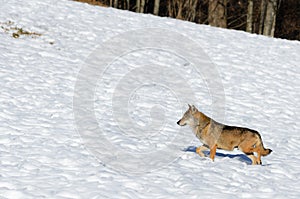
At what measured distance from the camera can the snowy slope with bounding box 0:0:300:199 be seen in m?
7.19

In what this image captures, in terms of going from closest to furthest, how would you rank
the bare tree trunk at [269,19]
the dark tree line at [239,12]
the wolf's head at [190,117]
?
the wolf's head at [190,117] < the bare tree trunk at [269,19] < the dark tree line at [239,12]

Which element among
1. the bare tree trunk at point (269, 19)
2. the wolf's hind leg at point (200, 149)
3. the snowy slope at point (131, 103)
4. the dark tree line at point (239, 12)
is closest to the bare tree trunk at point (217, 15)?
the bare tree trunk at point (269, 19)

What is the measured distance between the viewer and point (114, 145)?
8781 mm

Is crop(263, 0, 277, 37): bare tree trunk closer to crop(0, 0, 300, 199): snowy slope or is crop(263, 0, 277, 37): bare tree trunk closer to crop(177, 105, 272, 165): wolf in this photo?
crop(0, 0, 300, 199): snowy slope

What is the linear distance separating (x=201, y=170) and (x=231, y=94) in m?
6.15

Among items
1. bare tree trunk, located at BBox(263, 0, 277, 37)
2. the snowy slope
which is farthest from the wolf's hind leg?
bare tree trunk, located at BBox(263, 0, 277, 37)

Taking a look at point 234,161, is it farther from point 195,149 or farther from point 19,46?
point 19,46

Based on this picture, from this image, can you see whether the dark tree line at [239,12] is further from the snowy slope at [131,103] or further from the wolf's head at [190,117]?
the wolf's head at [190,117]

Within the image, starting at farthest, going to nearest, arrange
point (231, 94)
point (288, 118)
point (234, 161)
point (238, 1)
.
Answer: point (238, 1), point (231, 94), point (288, 118), point (234, 161)

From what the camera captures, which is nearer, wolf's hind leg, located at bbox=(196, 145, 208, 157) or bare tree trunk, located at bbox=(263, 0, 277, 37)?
wolf's hind leg, located at bbox=(196, 145, 208, 157)

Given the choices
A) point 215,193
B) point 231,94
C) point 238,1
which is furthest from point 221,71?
point 238,1

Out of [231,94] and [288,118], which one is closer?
[288,118]

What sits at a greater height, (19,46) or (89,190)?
(19,46)

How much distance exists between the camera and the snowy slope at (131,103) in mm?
7187
